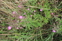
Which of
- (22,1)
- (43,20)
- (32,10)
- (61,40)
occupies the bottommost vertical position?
(61,40)

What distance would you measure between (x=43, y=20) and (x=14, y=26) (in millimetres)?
350

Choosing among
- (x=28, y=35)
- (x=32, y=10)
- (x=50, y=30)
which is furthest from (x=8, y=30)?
(x=50, y=30)

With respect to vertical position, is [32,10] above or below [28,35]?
above

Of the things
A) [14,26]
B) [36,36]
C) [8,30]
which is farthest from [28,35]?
[8,30]

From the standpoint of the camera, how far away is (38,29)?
3.85ft

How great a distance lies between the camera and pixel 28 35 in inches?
45.0

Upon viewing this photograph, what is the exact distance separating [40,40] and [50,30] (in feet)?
0.55

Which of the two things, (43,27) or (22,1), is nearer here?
(22,1)

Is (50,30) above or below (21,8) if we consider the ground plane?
below

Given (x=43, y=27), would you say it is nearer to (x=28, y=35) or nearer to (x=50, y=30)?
(x=50, y=30)

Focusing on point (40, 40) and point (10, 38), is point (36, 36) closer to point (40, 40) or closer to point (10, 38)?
point (40, 40)

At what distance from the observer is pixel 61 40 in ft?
3.59

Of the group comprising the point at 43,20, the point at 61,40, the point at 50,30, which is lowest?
the point at 61,40

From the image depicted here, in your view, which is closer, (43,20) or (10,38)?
(43,20)
